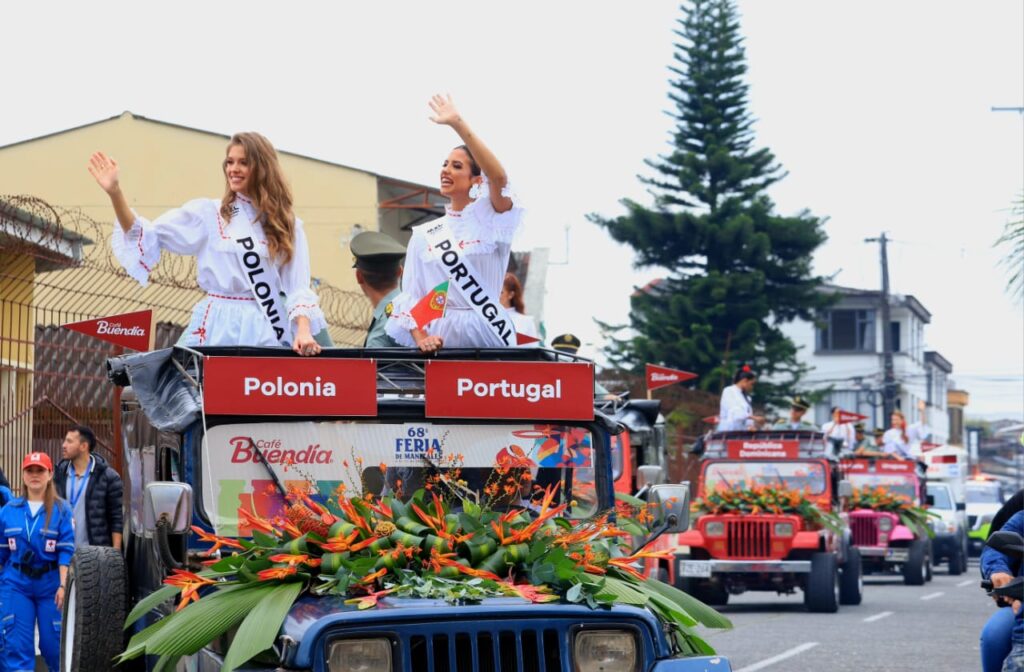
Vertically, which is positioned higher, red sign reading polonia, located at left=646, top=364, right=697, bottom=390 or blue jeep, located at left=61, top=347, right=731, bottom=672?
red sign reading polonia, located at left=646, top=364, right=697, bottom=390

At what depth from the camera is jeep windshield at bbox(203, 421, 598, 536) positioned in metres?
6.59

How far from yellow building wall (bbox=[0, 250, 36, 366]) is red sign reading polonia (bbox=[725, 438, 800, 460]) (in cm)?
1236

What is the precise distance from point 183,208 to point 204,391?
1.38m

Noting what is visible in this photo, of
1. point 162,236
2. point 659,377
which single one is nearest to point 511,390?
point 162,236

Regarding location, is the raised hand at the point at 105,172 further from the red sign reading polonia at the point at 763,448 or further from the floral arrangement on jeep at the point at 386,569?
the red sign reading polonia at the point at 763,448

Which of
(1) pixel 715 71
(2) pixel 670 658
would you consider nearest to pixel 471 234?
(2) pixel 670 658

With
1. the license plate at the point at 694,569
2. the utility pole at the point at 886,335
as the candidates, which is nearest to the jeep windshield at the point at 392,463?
the license plate at the point at 694,569

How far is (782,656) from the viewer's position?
14.0 meters

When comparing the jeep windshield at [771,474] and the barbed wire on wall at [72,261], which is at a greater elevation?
the barbed wire on wall at [72,261]

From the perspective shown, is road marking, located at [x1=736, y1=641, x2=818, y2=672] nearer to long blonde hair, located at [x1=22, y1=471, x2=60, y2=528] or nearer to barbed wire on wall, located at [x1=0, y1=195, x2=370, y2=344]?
barbed wire on wall, located at [x1=0, y1=195, x2=370, y2=344]

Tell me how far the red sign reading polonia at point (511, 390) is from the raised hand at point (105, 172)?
172 cm

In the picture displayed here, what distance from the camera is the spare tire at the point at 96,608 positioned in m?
7.14

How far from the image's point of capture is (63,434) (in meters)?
13.3

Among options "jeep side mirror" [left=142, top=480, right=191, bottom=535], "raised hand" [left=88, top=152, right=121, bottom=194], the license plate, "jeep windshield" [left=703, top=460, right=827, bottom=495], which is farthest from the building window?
"jeep side mirror" [left=142, top=480, right=191, bottom=535]
